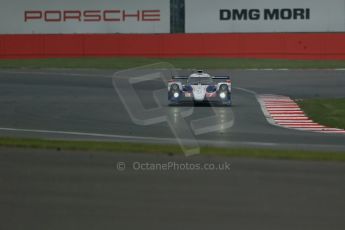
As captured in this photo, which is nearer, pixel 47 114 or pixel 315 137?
pixel 315 137

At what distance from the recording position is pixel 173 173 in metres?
10.0

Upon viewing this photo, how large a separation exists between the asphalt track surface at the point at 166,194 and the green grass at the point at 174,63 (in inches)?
1371

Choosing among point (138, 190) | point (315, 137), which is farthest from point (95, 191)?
point (315, 137)

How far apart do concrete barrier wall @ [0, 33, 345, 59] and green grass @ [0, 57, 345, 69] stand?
0.93m

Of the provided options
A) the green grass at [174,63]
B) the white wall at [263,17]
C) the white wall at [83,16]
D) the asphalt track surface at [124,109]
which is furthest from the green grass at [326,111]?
the white wall at [83,16]

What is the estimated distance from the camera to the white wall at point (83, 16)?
5975 centimetres

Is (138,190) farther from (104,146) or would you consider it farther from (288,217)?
(104,146)

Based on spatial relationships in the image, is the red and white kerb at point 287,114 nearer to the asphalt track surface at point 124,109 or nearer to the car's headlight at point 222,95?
the asphalt track surface at point 124,109

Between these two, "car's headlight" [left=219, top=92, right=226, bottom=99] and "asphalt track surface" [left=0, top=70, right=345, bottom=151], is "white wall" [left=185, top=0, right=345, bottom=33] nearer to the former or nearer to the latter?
"asphalt track surface" [left=0, top=70, right=345, bottom=151]

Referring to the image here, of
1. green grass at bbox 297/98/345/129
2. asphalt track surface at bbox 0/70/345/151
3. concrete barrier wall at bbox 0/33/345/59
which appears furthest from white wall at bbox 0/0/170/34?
green grass at bbox 297/98/345/129

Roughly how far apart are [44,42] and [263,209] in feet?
149

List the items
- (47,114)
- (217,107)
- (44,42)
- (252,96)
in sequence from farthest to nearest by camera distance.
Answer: (44,42) → (252,96) → (217,107) → (47,114)

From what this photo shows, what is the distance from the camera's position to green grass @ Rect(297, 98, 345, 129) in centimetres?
2254

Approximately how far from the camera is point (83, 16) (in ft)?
197
